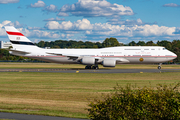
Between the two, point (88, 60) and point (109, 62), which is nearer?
point (109, 62)

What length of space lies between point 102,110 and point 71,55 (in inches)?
2017

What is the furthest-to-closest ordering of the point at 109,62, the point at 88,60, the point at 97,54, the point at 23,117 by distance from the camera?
the point at 97,54 < the point at 88,60 < the point at 109,62 < the point at 23,117

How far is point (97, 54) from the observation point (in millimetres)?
Result: 59094

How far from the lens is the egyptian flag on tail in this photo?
60.5 meters

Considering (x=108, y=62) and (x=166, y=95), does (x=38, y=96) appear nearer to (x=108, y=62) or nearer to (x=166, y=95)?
(x=166, y=95)

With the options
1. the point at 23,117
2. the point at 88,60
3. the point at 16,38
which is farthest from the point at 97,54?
the point at 23,117

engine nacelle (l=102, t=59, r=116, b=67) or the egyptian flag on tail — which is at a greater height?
the egyptian flag on tail

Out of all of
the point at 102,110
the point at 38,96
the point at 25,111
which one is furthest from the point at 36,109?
the point at 102,110

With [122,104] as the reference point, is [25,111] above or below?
below

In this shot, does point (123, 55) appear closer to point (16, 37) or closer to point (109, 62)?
point (109, 62)

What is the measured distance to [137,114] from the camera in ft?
27.4

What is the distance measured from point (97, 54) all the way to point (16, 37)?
801 inches

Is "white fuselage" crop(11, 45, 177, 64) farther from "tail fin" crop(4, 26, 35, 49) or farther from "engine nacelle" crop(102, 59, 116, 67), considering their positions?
"tail fin" crop(4, 26, 35, 49)

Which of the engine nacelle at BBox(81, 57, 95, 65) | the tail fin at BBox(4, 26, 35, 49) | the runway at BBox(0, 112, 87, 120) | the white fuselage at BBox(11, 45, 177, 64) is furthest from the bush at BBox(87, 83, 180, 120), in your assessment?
the tail fin at BBox(4, 26, 35, 49)
